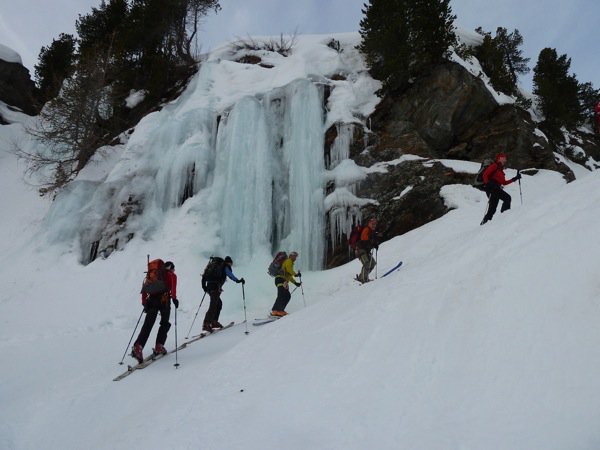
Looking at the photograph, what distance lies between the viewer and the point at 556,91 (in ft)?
66.8

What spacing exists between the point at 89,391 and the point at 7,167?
69.6 feet

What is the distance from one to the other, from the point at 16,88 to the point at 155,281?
2925 centimetres

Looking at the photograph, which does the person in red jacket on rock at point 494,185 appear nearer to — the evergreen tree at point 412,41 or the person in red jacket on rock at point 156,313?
the person in red jacket on rock at point 156,313

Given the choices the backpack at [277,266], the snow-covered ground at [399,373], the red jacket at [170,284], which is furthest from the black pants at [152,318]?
the backpack at [277,266]

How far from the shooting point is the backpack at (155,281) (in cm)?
620

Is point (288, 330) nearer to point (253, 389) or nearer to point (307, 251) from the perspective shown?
point (253, 389)

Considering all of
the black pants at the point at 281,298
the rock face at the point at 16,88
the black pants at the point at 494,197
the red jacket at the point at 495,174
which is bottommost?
the black pants at the point at 281,298

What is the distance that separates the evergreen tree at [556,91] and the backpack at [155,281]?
2081 cm

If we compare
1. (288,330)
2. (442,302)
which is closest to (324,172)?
(288,330)

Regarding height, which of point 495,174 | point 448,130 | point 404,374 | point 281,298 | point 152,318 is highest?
point 448,130

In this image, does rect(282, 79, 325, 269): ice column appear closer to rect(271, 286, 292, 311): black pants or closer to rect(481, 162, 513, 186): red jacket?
rect(271, 286, 292, 311): black pants

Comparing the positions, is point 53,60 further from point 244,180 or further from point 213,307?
point 213,307

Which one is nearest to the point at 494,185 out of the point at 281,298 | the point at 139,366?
the point at 281,298

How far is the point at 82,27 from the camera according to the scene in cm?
2486
